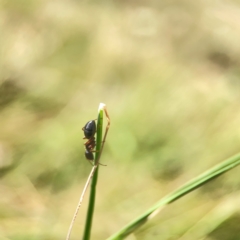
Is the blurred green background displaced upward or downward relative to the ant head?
upward

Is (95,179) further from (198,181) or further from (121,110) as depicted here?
(121,110)

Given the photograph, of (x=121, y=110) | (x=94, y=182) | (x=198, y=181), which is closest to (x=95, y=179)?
(x=94, y=182)

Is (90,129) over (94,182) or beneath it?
over

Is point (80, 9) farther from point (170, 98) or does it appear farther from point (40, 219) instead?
point (40, 219)

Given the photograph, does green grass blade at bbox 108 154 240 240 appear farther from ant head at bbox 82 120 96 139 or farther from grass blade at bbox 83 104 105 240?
ant head at bbox 82 120 96 139

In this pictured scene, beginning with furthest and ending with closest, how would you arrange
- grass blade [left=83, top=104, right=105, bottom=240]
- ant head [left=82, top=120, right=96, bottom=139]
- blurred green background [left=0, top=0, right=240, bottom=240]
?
blurred green background [left=0, top=0, right=240, bottom=240] → ant head [left=82, top=120, right=96, bottom=139] → grass blade [left=83, top=104, right=105, bottom=240]

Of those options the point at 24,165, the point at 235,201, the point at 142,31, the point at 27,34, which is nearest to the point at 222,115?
the point at 235,201

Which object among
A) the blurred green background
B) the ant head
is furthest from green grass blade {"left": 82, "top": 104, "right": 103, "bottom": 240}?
the blurred green background

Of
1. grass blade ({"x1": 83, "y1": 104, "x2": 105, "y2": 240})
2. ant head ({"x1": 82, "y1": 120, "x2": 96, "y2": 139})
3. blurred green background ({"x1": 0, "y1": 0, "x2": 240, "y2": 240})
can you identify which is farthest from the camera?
blurred green background ({"x1": 0, "y1": 0, "x2": 240, "y2": 240})
